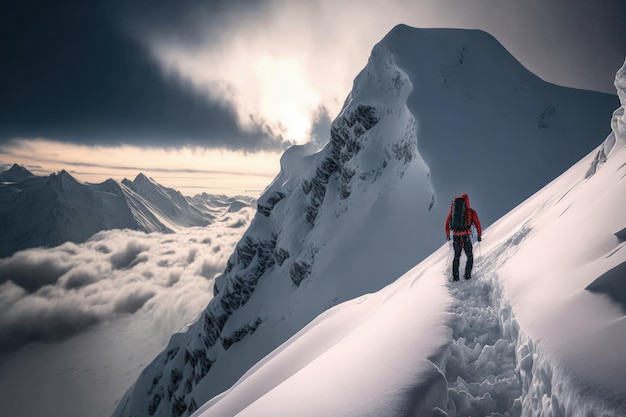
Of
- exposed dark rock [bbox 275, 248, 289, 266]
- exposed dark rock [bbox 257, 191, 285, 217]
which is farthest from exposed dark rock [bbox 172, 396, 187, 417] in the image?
exposed dark rock [bbox 257, 191, 285, 217]

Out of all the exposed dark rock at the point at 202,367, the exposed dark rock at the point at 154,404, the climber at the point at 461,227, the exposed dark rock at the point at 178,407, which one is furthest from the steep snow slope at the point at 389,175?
the exposed dark rock at the point at 154,404

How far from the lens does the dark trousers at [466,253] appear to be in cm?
600

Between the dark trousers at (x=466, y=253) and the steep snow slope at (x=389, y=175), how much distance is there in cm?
1239

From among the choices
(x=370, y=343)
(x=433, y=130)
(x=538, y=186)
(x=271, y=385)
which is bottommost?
(x=271, y=385)

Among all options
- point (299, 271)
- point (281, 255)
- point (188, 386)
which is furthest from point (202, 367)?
point (299, 271)

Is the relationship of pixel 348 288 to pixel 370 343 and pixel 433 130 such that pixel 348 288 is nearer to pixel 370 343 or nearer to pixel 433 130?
pixel 433 130

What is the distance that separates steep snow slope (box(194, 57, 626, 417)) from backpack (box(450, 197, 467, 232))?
1.30 meters

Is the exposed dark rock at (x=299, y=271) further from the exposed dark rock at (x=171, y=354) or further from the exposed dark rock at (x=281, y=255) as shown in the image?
the exposed dark rock at (x=171, y=354)

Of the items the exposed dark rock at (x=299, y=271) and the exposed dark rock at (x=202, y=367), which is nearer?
the exposed dark rock at (x=299, y=271)

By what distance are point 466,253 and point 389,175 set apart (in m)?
21.5

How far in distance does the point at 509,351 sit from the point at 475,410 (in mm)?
949

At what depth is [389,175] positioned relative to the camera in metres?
27.0

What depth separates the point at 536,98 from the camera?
22.8m

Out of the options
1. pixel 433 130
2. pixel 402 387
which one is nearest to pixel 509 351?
pixel 402 387
